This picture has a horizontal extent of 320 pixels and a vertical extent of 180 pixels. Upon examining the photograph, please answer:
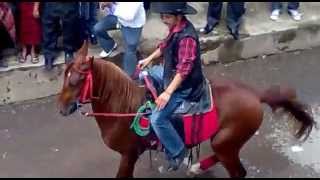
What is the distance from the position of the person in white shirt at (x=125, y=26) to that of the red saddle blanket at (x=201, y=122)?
222cm

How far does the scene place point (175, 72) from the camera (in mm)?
6418

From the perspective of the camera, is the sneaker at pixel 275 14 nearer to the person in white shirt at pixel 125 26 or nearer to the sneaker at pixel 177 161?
the person in white shirt at pixel 125 26

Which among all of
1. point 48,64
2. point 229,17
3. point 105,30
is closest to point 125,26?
point 105,30

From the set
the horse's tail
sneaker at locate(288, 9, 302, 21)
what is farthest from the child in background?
sneaker at locate(288, 9, 302, 21)

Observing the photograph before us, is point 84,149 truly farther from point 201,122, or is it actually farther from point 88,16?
point 88,16

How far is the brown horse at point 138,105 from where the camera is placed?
6.34 metres

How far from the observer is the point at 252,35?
9.98 m

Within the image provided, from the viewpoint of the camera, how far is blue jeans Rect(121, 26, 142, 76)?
8766mm

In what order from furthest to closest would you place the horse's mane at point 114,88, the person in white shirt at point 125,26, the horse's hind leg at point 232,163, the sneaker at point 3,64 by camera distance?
the sneaker at point 3,64, the person in white shirt at point 125,26, the horse's hind leg at point 232,163, the horse's mane at point 114,88

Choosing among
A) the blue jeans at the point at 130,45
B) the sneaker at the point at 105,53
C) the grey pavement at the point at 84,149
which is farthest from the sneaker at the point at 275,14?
the sneaker at the point at 105,53

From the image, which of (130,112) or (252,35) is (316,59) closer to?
(252,35)

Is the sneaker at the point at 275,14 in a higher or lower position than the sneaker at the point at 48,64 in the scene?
higher

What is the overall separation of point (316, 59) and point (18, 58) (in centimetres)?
418

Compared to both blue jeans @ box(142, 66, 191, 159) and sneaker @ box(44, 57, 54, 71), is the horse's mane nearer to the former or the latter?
blue jeans @ box(142, 66, 191, 159)
